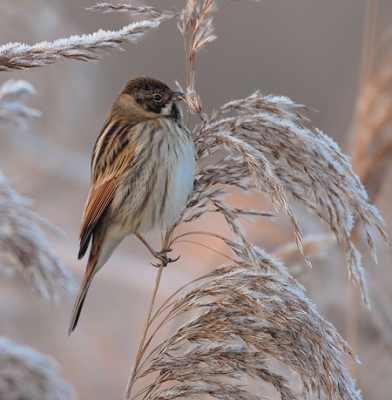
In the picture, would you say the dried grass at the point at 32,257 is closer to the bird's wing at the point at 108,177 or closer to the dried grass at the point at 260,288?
the dried grass at the point at 260,288

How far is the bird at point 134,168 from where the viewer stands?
7.67 ft

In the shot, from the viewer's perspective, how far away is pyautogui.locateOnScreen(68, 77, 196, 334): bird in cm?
234

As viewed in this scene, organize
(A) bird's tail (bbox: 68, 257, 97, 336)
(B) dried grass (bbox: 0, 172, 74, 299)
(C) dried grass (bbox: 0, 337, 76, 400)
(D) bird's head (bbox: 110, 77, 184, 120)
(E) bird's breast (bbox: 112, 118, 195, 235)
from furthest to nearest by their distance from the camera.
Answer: (D) bird's head (bbox: 110, 77, 184, 120), (E) bird's breast (bbox: 112, 118, 195, 235), (A) bird's tail (bbox: 68, 257, 97, 336), (B) dried grass (bbox: 0, 172, 74, 299), (C) dried grass (bbox: 0, 337, 76, 400)

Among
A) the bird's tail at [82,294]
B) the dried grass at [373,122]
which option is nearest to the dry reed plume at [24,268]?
the bird's tail at [82,294]

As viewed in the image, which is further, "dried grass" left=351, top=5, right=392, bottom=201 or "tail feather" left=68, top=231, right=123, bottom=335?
"dried grass" left=351, top=5, right=392, bottom=201

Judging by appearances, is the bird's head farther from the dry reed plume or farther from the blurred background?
the dry reed plume

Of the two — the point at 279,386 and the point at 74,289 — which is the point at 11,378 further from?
the point at 279,386

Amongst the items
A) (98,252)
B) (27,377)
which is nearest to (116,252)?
(98,252)

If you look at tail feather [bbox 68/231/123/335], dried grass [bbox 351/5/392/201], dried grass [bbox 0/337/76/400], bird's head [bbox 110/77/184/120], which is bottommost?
dried grass [bbox 0/337/76/400]

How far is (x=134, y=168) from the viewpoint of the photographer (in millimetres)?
2385

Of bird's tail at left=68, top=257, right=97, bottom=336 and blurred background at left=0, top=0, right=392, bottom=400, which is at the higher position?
blurred background at left=0, top=0, right=392, bottom=400

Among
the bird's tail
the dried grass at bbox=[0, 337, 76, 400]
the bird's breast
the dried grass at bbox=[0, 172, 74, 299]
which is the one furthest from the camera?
the bird's breast

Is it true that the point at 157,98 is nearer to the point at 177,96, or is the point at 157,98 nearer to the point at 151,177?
the point at 177,96

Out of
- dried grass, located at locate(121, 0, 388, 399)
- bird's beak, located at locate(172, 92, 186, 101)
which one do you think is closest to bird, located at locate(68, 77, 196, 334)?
bird's beak, located at locate(172, 92, 186, 101)
